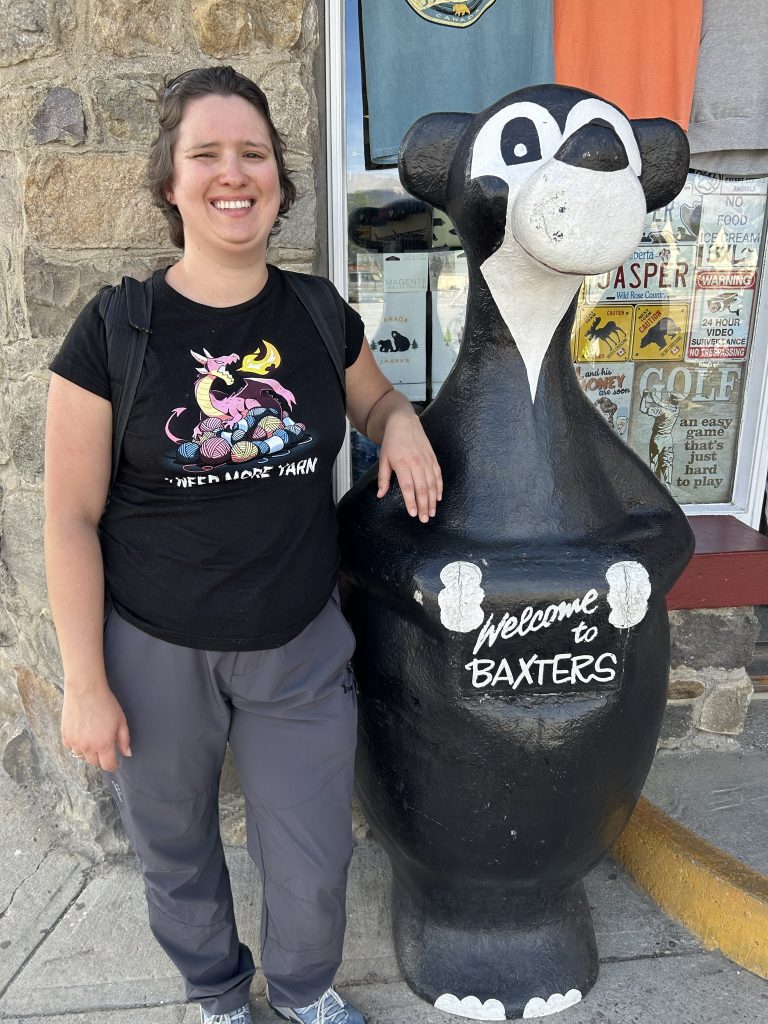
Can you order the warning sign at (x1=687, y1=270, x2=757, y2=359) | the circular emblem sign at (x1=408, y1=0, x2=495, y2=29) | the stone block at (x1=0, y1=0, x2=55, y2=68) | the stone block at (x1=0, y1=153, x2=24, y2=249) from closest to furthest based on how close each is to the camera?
the stone block at (x1=0, y1=0, x2=55, y2=68)
the stone block at (x1=0, y1=153, x2=24, y2=249)
the circular emblem sign at (x1=408, y1=0, x2=495, y2=29)
the warning sign at (x1=687, y1=270, x2=757, y2=359)

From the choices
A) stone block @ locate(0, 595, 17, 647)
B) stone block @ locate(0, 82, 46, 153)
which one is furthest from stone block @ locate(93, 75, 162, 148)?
stone block @ locate(0, 595, 17, 647)

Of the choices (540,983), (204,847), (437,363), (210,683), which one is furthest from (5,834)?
(437,363)

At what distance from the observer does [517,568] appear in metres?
1.58

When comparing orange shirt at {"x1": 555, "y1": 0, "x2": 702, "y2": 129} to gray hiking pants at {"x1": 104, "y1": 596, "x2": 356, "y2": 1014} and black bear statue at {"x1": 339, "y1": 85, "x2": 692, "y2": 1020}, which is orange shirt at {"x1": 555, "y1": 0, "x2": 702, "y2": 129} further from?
gray hiking pants at {"x1": 104, "y1": 596, "x2": 356, "y2": 1014}

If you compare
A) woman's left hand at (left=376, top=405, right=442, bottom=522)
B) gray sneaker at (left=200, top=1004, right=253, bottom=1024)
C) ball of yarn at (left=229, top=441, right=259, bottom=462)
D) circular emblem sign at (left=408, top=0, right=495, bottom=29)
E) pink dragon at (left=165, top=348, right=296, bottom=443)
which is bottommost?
gray sneaker at (left=200, top=1004, right=253, bottom=1024)

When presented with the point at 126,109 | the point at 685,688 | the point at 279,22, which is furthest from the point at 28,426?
the point at 685,688

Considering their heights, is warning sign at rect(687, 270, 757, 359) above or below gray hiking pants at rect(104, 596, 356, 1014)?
above

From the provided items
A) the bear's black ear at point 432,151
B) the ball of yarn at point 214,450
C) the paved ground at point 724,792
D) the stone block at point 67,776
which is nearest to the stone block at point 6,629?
the stone block at point 67,776

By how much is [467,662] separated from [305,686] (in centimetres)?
32

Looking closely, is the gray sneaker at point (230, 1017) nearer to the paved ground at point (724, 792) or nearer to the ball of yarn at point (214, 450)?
the ball of yarn at point (214, 450)

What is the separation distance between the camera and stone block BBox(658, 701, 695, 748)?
9.58ft

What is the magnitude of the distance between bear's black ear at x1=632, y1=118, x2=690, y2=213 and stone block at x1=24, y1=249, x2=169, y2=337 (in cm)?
116

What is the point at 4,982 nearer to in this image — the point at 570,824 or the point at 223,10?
the point at 570,824

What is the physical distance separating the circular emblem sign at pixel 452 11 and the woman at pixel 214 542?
3.83 feet
